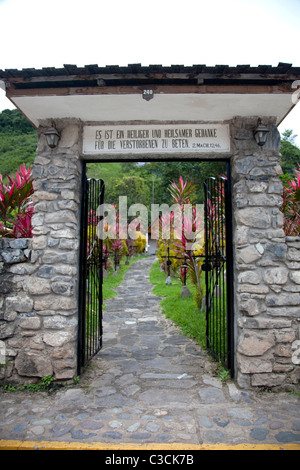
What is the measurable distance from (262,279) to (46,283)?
8.52ft

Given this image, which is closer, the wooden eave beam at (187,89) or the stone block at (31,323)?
the wooden eave beam at (187,89)

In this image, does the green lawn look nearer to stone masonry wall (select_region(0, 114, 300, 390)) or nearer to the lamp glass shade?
stone masonry wall (select_region(0, 114, 300, 390))

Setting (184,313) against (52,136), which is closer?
(52,136)

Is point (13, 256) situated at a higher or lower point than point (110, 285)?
higher

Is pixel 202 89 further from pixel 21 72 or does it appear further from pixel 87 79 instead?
pixel 21 72

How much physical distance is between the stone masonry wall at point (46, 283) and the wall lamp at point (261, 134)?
7.43 ft

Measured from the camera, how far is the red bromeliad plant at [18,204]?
13.5ft

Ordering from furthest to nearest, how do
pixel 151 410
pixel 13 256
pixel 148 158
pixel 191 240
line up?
pixel 191 240 → pixel 148 158 → pixel 13 256 → pixel 151 410

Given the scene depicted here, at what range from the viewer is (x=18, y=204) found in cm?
436

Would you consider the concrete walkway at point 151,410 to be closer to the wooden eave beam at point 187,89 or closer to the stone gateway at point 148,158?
the stone gateway at point 148,158

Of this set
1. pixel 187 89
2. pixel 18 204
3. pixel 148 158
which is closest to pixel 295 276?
pixel 148 158

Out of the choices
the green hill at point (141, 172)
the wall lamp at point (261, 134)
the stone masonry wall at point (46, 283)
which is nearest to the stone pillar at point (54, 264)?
the stone masonry wall at point (46, 283)

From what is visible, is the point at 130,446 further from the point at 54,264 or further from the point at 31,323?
the point at 54,264

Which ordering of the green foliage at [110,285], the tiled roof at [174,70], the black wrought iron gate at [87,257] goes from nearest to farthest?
the tiled roof at [174,70] < the black wrought iron gate at [87,257] < the green foliage at [110,285]
